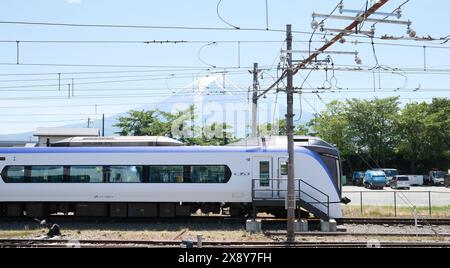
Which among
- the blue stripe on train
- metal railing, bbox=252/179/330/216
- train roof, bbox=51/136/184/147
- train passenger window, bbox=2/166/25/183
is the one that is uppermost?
train roof, bbox=51/136/184/147

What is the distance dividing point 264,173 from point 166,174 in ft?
13.1

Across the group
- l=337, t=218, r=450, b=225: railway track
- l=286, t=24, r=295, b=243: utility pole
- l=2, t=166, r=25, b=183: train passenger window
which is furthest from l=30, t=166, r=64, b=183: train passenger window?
l=337, t=218, r=450, b=225: railway track

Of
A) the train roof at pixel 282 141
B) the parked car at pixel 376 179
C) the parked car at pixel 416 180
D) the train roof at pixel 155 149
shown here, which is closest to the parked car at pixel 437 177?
the parked car at pixel 416 180

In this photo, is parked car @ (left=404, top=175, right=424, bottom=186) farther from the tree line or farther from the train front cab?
the train front cab

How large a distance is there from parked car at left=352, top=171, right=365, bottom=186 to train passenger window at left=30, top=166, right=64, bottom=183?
3936 centimetres

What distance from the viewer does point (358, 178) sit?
5484 centimetres

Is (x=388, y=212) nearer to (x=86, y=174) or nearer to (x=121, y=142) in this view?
(x=121, y=142)

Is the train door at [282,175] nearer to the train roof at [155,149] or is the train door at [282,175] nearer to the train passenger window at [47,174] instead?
the train roof at [155,149]

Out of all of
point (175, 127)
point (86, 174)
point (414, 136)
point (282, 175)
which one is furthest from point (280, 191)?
point (414, 136)

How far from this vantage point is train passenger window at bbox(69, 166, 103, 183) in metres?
21.1

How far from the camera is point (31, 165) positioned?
2145 cm

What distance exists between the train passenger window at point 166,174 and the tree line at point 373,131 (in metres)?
33.5

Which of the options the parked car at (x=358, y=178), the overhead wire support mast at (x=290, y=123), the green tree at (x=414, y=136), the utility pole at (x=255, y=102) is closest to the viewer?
the overhead wire support mast at (x=290, y=123)

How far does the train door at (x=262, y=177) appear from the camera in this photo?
20250 millimetres
